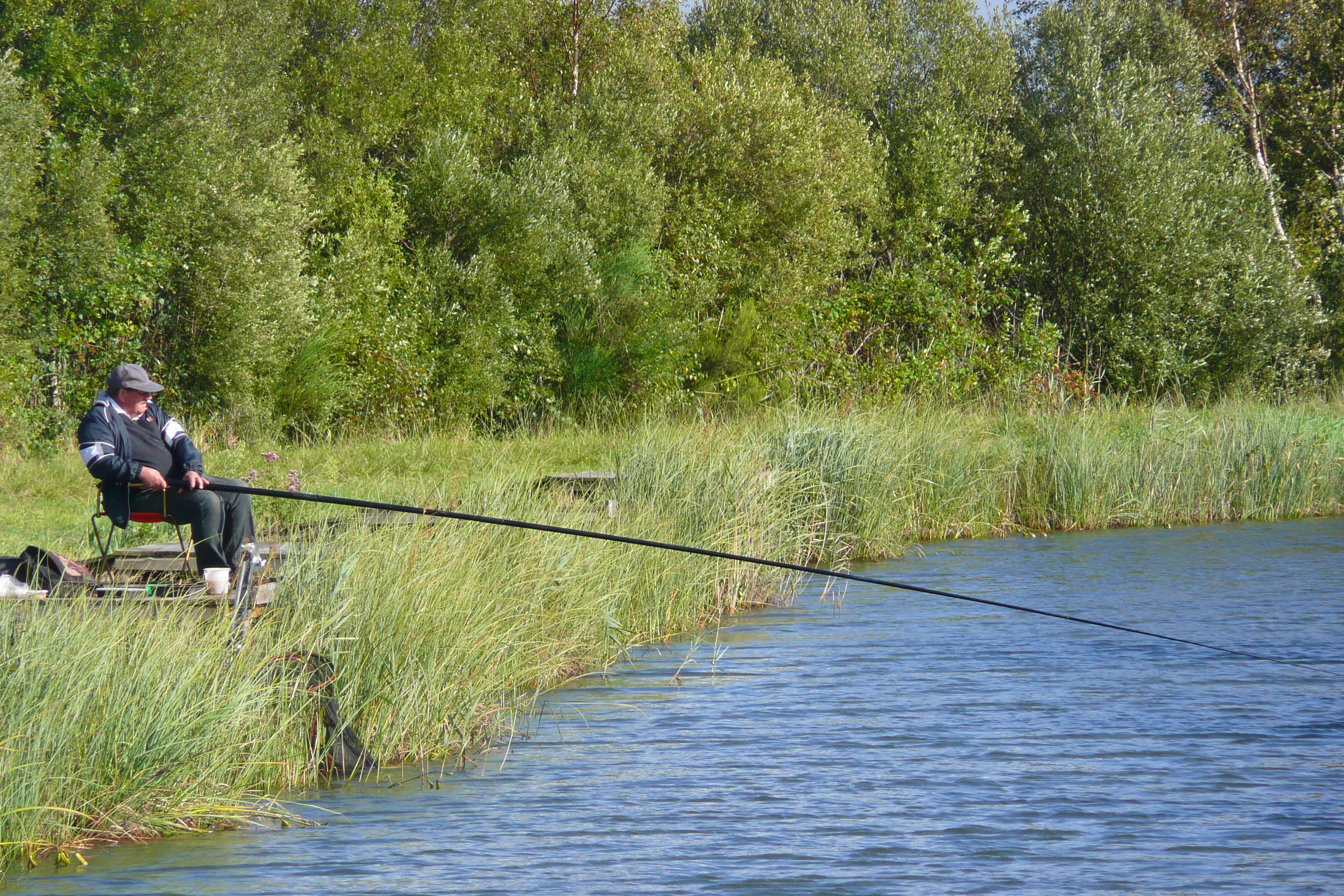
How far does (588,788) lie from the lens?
271 inches

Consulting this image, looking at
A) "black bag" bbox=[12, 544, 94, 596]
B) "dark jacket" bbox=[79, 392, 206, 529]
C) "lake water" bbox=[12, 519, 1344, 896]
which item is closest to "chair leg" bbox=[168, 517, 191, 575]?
"dark jacket" bbox=[79, 392, 206, 529]

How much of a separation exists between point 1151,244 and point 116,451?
25.5 metres

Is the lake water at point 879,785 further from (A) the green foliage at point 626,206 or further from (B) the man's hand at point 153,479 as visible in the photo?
(A) the green foliage at point 626,206

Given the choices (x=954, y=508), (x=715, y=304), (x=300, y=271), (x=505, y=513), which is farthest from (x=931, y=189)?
(x=505, y=513)

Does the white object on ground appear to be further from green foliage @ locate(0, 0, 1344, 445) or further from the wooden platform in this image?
green foliage @ locate(0, 0, 1344, 445)

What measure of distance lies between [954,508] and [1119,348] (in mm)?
16449

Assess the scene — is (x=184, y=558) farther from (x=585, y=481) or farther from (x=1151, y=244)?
(x=1151, y=244)

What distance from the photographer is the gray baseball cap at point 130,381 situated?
8188 millimetres

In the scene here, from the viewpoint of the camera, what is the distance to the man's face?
27.1ft

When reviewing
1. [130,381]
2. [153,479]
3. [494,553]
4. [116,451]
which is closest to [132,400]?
[130,381]

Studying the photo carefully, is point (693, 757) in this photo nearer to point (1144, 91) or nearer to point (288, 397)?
point (288, 397)

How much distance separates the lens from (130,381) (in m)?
8.21

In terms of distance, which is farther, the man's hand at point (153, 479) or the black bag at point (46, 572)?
the man's hand at point (153, 479)

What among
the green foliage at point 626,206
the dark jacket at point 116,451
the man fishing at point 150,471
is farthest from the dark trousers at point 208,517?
the green foliage at point 626,206
